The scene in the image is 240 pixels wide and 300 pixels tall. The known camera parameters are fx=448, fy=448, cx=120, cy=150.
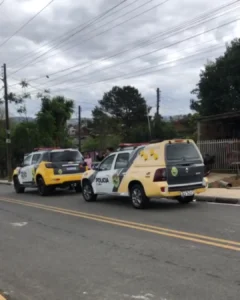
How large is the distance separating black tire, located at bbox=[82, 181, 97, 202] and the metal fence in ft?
27.4

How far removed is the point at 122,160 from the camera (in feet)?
44.0

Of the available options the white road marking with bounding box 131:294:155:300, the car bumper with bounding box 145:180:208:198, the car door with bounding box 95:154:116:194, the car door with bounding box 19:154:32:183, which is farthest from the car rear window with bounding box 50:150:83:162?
the white road marking with bounding box 131:294:155:300

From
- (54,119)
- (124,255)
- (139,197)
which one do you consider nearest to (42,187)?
(139,197)

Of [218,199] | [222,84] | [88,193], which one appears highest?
[222,84]

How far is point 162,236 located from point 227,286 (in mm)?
3085

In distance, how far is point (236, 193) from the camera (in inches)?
566

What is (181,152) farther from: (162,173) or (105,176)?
(105,176)

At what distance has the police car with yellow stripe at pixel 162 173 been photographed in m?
11.7

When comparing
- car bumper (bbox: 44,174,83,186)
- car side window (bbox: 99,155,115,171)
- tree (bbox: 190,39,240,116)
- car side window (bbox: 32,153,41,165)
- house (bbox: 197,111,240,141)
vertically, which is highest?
tree (bbox: 190,39,240,116)

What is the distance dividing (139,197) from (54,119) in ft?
90.9

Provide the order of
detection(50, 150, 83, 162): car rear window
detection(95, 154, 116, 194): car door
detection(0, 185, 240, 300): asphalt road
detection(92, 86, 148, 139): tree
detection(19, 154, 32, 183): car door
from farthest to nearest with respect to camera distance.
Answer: detection(92, 86, 148, 139): tree, detection(19, 154, 32, 183): car door, detection(50, 150, 83, 162): car rear window, detection(95, 154, 116, 194): car door, detection(0, 185, 240, 300): asphalt road

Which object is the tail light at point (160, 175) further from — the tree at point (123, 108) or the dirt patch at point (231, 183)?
the tree at point (123, 108)

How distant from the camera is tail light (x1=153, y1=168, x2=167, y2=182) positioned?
38.4ft

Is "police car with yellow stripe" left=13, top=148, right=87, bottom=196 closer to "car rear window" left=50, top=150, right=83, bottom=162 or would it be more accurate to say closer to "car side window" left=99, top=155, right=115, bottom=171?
"car rear window" left=50, top=150, right=83, bottom=162
